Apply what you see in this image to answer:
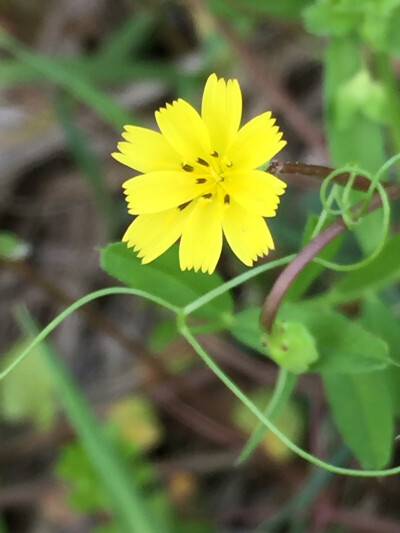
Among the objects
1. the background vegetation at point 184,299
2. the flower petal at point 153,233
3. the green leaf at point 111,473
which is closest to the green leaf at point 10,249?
the background vegetation at point 184,299

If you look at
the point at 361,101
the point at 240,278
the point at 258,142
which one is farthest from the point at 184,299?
the point at 361,101

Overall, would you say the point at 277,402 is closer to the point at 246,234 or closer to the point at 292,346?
the point at 292,346

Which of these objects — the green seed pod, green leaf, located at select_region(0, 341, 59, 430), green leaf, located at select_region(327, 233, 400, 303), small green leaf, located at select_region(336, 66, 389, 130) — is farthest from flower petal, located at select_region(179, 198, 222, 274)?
green leaf, located at select_region(0, 341, 59, 430)

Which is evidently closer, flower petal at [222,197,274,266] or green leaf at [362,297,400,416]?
flower petal at [222,197,274,266]

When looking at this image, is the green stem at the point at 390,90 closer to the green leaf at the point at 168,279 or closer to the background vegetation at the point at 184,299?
the background vegetation at the point at 184,299

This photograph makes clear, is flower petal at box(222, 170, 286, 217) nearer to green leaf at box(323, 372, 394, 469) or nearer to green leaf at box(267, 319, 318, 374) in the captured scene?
green leaf at box(267, 319, 318, 374)

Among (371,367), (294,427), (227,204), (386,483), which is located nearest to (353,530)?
(386,483)

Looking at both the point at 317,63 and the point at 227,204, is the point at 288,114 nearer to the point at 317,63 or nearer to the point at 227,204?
the point at 317,63
